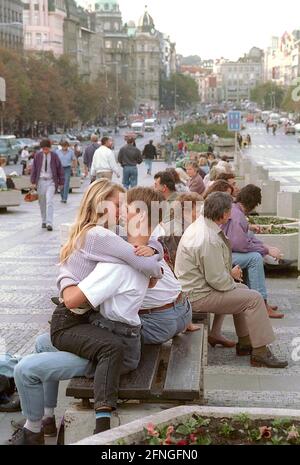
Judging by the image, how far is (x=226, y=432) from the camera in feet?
14.8

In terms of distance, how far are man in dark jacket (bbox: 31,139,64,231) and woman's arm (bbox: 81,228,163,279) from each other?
10608 millimetres

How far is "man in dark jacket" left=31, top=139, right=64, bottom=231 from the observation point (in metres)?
16.1

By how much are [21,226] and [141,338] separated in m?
11.8

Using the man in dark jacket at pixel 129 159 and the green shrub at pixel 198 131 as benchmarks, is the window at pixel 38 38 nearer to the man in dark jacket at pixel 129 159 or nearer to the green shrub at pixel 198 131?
the green shrub at pixel 198 131

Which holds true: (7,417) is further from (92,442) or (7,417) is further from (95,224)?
(92,442)

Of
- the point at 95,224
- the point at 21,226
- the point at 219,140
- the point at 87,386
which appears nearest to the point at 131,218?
the point at 95,224

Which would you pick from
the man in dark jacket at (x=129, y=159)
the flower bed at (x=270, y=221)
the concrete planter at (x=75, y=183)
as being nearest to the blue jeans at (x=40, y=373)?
the flower bed at (x=270, y=221)

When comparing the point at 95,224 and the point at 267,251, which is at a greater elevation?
the point at 95,224

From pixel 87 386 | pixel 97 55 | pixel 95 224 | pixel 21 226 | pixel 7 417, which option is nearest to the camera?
pixel 87 386

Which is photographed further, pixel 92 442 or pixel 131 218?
pixel 131 218

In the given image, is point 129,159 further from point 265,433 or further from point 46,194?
point 265,433

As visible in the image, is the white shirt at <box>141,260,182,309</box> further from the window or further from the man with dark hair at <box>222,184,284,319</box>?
the window

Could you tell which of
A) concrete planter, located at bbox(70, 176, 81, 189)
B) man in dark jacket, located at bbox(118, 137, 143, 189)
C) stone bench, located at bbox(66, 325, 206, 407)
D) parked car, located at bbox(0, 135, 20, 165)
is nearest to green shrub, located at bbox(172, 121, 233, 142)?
parked car, located at bbox(0, 135, 20, 165)
